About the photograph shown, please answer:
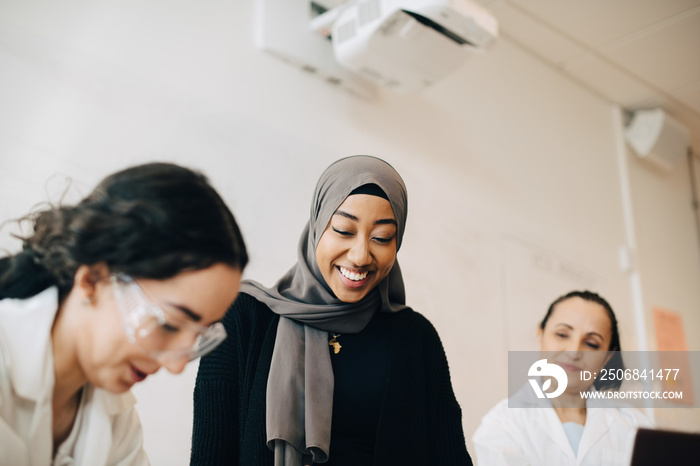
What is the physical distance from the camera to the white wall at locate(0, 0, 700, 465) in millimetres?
1636

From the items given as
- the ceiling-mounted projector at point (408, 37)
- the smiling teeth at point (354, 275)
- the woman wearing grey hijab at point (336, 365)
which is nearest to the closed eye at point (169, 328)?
the woman wearing grey hijab at point (336, 365)

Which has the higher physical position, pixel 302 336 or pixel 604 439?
pixel 302 336

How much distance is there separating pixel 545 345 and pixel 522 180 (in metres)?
1.33

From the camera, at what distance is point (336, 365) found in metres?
1.39

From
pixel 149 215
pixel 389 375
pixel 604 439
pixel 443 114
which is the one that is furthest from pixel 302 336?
pixel 443 114

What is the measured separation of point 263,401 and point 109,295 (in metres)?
0.52

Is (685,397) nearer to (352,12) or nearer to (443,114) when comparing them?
(443,114)

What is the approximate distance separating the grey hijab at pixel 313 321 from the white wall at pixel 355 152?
492 mm

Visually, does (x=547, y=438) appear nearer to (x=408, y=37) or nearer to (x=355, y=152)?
(x=355, y=152)

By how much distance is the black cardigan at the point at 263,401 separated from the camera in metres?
1.26

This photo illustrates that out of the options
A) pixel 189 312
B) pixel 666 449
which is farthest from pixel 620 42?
pixel 189 312

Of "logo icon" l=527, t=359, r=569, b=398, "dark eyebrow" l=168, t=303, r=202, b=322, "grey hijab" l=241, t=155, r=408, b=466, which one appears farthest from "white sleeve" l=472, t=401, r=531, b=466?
"dark eyebrow" l=168, t=303, r=202, b=322

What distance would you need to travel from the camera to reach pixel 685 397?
11.8ft

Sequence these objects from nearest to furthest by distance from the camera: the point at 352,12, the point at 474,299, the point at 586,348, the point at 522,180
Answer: the point at 586,348
the point at 352,12
the point at 474,299
the point at 522,180
